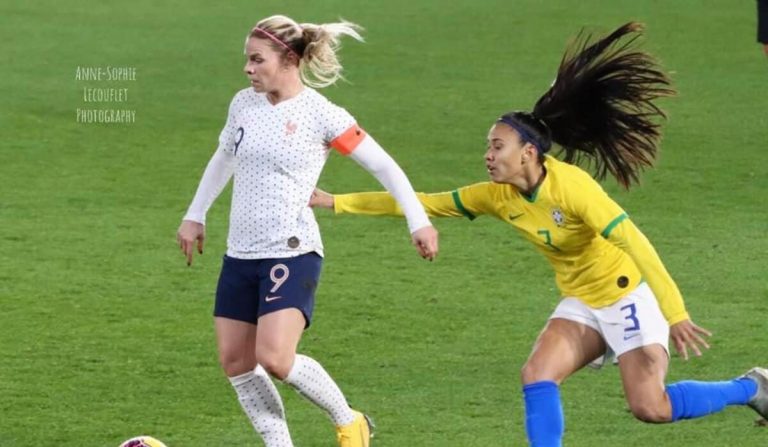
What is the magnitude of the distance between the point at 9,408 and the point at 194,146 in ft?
22.8

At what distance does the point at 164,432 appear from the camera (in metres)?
7.71

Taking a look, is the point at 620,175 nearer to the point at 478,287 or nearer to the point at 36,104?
the point at 478,287

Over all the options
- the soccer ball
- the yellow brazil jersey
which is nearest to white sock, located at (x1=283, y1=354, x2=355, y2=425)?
the soccer ball

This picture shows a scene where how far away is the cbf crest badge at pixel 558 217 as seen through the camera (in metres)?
6.88

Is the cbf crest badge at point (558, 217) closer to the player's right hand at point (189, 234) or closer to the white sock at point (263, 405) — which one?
the white sock at point (263, 405)

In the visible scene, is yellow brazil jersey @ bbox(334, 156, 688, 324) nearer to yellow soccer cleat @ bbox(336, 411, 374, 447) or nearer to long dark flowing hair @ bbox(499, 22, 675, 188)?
long dark flowing hair @ bbox(499, 22, 675, 188)

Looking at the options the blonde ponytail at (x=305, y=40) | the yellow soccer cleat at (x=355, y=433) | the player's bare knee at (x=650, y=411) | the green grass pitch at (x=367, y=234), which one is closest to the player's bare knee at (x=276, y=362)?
the yellow soccer cleat at (x=355, y=433)

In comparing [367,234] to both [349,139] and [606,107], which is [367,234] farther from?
[349,139]

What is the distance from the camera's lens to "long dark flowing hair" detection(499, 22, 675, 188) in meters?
7.40

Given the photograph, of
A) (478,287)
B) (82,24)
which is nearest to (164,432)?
(478,287)

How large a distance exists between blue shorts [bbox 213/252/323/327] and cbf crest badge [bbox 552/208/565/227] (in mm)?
977

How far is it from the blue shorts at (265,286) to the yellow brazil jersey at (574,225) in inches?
19.3

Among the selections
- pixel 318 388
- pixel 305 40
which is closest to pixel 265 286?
pixel 318 388

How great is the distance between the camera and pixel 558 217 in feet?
22.6
